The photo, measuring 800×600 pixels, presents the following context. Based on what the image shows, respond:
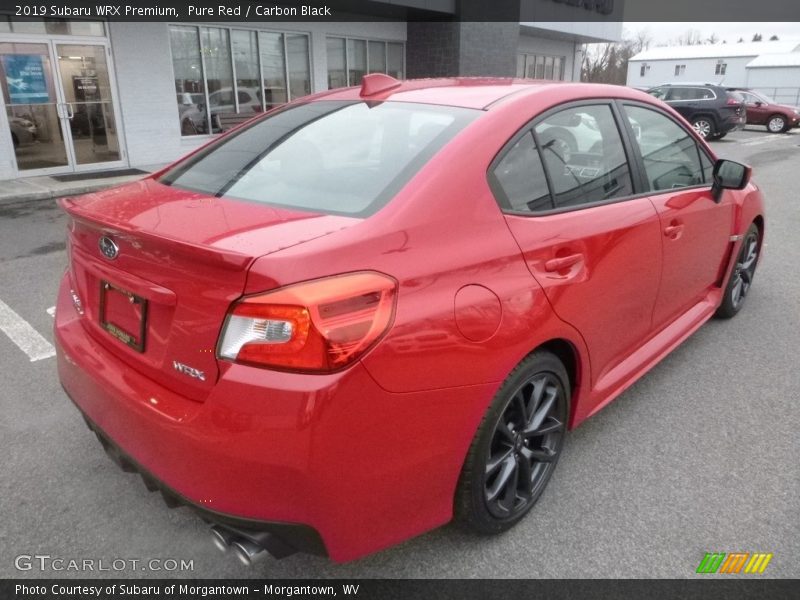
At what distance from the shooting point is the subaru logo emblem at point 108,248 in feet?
6.50

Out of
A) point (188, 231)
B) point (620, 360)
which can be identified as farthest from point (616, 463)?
point (188, 231)

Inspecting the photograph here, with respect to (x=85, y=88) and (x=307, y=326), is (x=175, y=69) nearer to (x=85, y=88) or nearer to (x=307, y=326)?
(x=85, y=88)

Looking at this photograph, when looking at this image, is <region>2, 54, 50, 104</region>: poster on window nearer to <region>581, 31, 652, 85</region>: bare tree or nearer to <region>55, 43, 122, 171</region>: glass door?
<region>55, 43, 122, 171</region>: glass door

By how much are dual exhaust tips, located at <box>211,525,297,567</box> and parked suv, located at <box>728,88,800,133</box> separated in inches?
1054

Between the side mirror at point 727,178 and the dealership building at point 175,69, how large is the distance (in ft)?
Answer: 36.6

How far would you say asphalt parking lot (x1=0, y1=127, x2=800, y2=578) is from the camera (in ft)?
7.23

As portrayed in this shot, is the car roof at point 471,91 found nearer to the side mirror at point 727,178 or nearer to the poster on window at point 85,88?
the side mirror at point 727,178

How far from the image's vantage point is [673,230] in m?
3.03

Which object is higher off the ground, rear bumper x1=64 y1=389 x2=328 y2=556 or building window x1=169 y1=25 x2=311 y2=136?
building window x1=169 y1=25 x2=311 y2=136

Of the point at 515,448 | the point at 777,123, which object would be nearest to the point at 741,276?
the point at 515,448

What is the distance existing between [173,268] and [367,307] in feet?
1.96

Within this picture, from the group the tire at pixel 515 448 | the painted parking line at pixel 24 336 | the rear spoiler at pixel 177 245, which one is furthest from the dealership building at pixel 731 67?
the rear spoiler at pixel 177 245

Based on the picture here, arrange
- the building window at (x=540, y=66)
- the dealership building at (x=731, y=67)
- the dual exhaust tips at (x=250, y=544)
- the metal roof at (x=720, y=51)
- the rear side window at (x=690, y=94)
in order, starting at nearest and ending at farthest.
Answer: the dual exhaust tips at (x=250, y=544) < the rear side window at (x=690, y=94) < the building window at (x=540, y=66) < the dealership building at (x=731, y=67) < the metal roof at (x=720, y=51)

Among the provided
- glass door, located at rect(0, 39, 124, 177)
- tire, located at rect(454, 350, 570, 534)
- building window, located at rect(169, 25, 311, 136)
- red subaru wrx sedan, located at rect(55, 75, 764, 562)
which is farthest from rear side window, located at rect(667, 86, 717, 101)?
tire, located at rect(454, 350, 570, 534)
